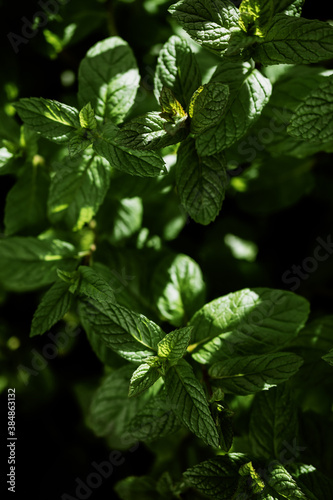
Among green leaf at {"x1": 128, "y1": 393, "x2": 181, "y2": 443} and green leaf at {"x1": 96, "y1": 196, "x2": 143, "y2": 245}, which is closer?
green leaf at {"x1": 128, "y1": 393, "x2": 181, "y2": 443}

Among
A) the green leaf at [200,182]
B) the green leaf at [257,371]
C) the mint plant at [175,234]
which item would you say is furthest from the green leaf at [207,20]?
the green leaf at [257,371]

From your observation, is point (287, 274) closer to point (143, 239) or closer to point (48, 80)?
point (143, 239)

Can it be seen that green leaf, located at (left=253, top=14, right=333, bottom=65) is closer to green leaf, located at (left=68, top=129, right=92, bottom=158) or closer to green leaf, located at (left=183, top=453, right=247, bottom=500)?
green leaf, located at (left=68, top=129, right=92, bottom=158)

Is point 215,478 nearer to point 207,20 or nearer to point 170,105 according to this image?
point 170,105

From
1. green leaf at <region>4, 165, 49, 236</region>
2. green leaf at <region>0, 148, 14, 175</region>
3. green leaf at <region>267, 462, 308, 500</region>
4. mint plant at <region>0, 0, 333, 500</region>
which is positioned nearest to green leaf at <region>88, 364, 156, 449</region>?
mint plant at <region>0, 0, 333, 500</region>

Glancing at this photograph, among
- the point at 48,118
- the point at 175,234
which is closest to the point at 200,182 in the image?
the point at 48,118

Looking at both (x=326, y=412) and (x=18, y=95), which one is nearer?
(x=326, y=412)

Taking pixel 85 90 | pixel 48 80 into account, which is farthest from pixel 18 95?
pixel 85 90
